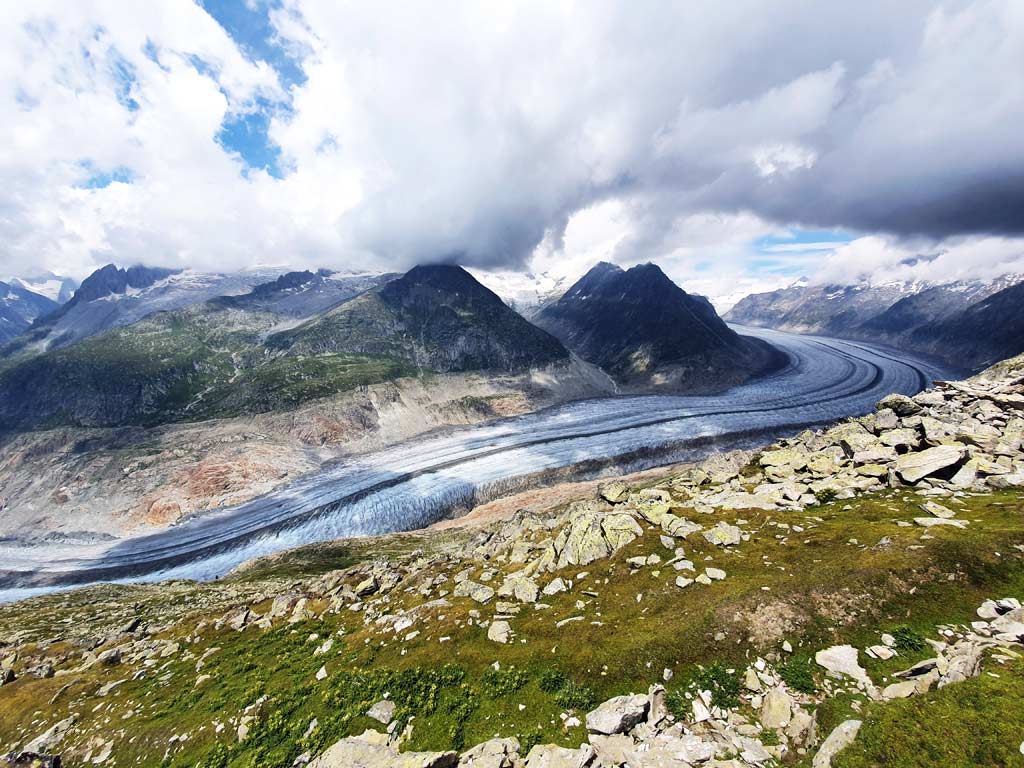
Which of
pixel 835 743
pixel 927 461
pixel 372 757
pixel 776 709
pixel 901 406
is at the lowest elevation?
pixel 776 709

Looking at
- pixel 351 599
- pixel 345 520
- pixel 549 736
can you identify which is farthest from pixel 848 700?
pixel 345 520

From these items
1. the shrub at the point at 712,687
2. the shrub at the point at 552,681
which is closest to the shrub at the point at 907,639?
the shrub at the point at 712,687

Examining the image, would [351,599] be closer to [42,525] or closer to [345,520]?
[345,520]

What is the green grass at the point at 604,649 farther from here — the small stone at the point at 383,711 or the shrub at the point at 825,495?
the shrub at the point at 825,495

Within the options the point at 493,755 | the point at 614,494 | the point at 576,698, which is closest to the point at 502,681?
the point at 576,698

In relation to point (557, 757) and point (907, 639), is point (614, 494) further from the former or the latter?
point (557, 757)
